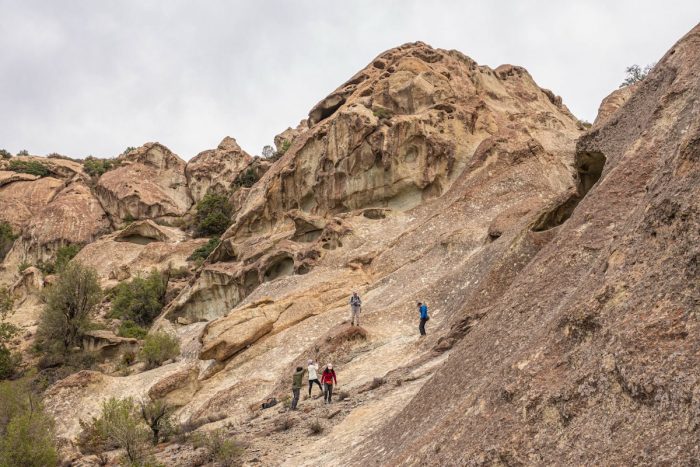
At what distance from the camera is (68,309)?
3494 cm

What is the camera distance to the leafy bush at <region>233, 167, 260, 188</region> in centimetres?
6230

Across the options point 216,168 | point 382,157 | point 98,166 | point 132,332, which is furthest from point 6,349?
point 98,166

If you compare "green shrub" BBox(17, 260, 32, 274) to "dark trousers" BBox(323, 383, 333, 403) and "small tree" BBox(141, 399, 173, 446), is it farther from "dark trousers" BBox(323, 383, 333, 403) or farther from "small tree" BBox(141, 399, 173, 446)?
"dark trousers" BBox(323, 383, 333, 403)

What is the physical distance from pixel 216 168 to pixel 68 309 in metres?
35.8

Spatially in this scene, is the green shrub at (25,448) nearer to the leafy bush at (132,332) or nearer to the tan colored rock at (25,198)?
the leafy bush at (132,332)

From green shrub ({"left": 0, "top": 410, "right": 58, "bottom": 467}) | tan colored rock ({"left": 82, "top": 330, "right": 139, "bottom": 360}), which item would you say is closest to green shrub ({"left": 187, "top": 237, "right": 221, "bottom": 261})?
tan colored rock ({"left": 82, "top": 330, "right": 139, "bottom": 360})

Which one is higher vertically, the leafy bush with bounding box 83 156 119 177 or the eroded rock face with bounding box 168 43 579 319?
the leafy bush with bounding box 83 156 119 177

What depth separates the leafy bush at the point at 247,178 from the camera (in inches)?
2453

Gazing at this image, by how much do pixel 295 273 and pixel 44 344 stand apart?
14894mm

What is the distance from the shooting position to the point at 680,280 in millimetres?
5289

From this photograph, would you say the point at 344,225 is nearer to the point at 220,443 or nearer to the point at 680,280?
the point at 220,443

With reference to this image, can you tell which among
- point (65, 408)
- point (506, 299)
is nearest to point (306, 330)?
point (65, 408)

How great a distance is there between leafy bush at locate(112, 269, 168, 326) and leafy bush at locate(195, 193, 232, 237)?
12.1 metres

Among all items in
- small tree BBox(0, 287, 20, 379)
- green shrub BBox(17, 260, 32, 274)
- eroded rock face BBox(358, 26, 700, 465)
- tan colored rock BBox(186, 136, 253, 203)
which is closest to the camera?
eroded rock face BBox(358, 26, 700, 465)
